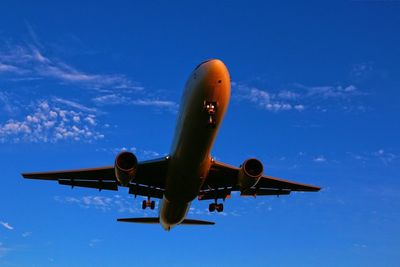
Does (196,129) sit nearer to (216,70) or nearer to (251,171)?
(216,70)

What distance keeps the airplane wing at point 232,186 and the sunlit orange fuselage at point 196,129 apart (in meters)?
3.04

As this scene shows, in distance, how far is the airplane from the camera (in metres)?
22.3

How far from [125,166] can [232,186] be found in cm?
882

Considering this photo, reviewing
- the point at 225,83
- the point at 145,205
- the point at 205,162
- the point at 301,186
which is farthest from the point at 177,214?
the point at 225,83

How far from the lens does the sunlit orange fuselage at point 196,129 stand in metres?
22.0

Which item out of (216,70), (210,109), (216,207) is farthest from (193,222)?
(216,70)

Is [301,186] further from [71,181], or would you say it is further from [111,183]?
[71,181]

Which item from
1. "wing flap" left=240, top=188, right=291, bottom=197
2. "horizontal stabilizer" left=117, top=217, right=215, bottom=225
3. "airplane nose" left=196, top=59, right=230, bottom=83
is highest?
"airplane nose" left=196, top=59, right=230, bottom=83

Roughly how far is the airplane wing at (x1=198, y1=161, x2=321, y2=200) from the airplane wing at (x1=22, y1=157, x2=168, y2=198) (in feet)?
9.80

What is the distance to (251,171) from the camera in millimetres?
26641

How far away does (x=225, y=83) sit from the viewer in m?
22.1

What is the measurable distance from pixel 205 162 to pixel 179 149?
155 centimetres

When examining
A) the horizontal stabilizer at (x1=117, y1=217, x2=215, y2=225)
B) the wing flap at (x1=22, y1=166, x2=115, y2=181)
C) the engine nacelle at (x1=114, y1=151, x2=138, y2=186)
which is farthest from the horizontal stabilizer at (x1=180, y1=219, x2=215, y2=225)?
the engine nacelle at (x1=114, y1=151, x2=138, y2=186)

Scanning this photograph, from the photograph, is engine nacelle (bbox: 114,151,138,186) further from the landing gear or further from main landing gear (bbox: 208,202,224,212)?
main landing gear (bbox: 208,202,224,212)
